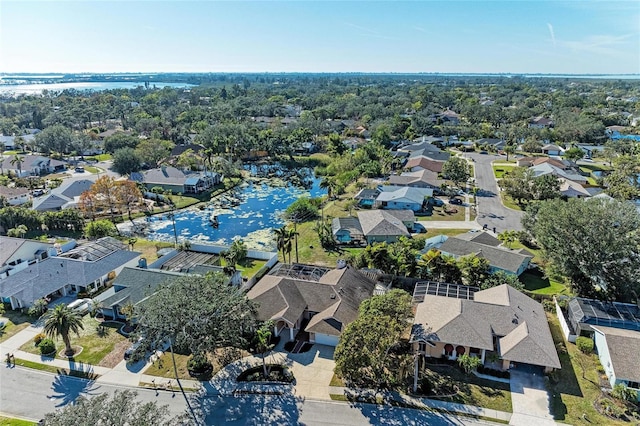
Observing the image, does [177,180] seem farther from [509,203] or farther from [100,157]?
[509,203]

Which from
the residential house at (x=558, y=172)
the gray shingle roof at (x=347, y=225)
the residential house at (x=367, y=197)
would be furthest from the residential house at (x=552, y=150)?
the gray shingle roof at (x=347, y=225)

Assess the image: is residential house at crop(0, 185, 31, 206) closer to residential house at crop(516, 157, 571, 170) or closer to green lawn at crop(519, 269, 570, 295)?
green lawn at crop(519, 269, 570, 295)

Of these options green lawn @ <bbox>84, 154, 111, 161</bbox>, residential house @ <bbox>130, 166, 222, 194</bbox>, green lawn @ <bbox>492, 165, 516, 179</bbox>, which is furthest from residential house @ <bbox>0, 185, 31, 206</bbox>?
green lawn @ <bbox>492, 165, 516, 179</bbox>

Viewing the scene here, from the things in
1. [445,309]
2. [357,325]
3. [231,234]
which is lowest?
[231,234]

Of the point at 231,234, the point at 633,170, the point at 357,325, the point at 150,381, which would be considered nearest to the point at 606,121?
the point at 633,170

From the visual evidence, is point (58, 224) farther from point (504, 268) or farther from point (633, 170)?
point (633, 170)

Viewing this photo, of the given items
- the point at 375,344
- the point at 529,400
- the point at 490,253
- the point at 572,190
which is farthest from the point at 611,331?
the point at 572,190
